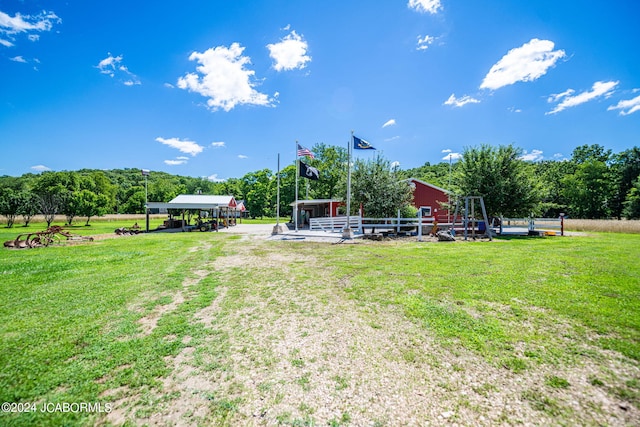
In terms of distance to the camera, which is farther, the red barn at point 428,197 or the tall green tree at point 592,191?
the tall green tree at point 592,191

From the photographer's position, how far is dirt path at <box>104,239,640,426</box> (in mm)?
2270

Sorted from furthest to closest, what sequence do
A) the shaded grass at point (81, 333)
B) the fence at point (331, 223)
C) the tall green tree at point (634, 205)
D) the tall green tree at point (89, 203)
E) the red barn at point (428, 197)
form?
the tall green tree at point (634, 205)
the tall green tree at point (89, 203)
the red barn at point (428, 197)
the fence at point (331, 223)
the shaded grass at point (81, 333)

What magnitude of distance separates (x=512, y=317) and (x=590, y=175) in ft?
203

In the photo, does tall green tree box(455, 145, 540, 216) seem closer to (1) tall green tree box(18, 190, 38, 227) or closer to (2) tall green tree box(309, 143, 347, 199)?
(2) tall green tree box(309, 143, 347, 199)

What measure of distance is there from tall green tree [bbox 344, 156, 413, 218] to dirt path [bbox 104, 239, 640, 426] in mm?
16181

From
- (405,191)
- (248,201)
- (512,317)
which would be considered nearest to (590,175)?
(405,191)

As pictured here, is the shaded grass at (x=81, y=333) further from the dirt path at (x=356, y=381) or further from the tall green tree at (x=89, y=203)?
the tall green tree at (x=89, y=203)

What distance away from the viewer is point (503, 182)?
18.0 m

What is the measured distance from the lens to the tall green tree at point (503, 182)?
59.8 ft

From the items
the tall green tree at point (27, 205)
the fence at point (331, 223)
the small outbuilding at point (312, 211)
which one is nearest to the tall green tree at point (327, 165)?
the small outbuilding at point (312, 211)

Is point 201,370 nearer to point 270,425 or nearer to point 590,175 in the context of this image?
point 270,425

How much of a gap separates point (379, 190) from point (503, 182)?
8564mm

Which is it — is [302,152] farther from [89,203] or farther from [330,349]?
[89,203]

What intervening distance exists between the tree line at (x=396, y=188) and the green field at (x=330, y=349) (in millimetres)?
13698
